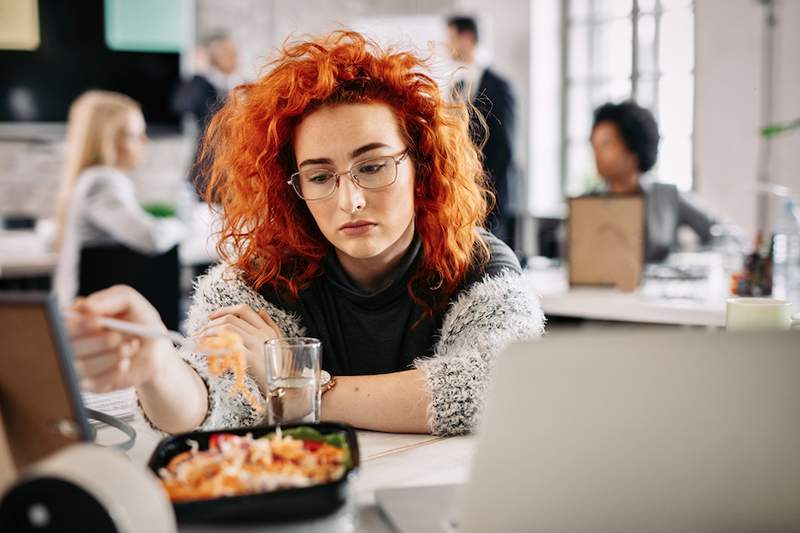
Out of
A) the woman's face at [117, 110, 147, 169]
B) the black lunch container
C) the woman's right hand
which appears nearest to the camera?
the black lunch container

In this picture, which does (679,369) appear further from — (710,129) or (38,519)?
(710,129)

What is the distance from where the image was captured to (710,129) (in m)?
5.72

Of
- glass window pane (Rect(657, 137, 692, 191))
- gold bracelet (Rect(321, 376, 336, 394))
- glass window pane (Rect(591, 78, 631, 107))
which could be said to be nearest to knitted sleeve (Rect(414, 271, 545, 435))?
gold bracelet (Rect(321, 376, 336, 394))

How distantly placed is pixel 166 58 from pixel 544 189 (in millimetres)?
3356

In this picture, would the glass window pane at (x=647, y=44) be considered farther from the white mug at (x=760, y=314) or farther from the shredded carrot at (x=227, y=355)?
the shredded carrot at (x=227, y=355)

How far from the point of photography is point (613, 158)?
353cm

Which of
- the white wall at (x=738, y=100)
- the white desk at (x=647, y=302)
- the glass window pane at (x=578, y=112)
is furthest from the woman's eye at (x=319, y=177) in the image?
the glass window pane at (x=578, y=112)

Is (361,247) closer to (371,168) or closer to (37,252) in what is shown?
(371,168)

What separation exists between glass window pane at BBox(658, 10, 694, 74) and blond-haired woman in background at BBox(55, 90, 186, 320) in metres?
4.08

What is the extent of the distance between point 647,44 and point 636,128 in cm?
317

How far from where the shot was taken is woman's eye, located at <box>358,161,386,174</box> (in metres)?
1.46

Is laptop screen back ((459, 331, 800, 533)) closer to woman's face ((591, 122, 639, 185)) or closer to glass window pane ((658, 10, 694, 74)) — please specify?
woman's face ((591, 122, 639, 185))

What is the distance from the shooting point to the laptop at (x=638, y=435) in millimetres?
664

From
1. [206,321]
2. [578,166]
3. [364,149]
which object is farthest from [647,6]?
[206,321]
